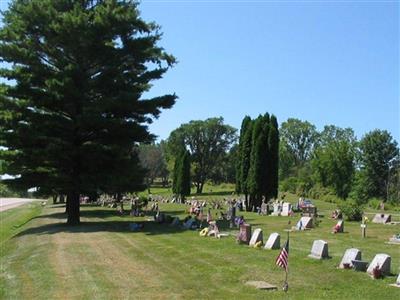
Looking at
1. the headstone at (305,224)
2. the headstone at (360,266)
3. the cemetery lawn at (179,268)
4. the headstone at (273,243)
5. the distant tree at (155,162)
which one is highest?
the distant tree at (155,162)

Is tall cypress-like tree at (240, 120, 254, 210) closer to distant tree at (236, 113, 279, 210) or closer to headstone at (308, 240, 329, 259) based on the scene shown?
distant tree at (236, 113, 279, 210)

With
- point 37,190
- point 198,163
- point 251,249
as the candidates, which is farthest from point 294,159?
point 251,249

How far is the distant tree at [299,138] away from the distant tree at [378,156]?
3333 centimetres

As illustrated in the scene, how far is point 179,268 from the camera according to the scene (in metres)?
16.2

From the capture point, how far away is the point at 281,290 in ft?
41.9

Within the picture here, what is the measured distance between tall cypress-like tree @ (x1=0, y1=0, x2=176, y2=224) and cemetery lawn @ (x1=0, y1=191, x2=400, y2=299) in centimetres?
727

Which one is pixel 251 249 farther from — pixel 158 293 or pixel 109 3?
pixel 109 3

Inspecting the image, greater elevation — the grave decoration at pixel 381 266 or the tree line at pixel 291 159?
the tree line at pixel 291 159

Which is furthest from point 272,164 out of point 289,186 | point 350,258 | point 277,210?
point 289,186

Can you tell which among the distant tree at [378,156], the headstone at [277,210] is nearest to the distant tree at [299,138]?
the distant tree at [378,156]

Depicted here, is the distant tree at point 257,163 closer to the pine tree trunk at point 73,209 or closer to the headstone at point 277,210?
the headstone at point 277,210

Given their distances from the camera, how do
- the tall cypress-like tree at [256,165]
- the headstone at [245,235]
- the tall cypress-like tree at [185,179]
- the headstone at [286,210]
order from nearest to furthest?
1. the headstone at [245,235]
2. the headstone at [286,210]
3. the tall cypress-like tree at [256,165]
4. the tall cypress-like tree at [185,179]

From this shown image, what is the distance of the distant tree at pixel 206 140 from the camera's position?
109875 millimetres

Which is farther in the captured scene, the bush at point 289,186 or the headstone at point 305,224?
the bush at point 289,186
